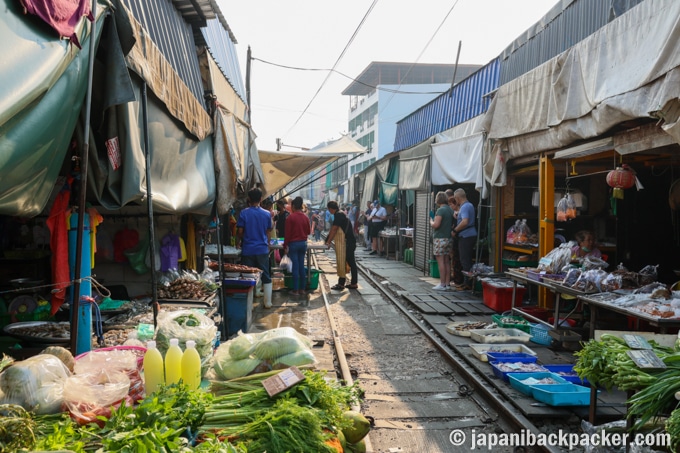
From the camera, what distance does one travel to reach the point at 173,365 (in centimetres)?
304

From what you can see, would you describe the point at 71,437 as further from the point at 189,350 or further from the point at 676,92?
the point at 676,92

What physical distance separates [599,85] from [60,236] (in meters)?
6.67

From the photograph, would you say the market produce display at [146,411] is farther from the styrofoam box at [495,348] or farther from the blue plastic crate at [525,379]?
the styrofoam box at [495,348]

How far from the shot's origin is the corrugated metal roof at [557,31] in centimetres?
727

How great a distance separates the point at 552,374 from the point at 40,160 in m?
5.25

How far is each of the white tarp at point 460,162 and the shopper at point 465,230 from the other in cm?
43

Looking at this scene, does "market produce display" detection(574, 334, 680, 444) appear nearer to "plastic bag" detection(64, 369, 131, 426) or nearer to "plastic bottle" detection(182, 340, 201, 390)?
"plastic bottle" detection(182, 340, 201, 390)

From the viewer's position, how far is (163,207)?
4801 mm

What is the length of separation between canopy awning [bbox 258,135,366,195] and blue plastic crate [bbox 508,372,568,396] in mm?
8023

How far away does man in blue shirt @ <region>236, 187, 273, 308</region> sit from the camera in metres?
9.11

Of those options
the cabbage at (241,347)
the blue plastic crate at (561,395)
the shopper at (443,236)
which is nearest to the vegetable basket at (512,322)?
the blue plastic crate at (561,395)

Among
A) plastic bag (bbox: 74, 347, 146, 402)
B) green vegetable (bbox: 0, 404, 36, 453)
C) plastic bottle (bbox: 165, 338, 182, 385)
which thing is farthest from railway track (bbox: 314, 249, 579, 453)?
green vegetable (bbox: 0, 404, 36, 453)

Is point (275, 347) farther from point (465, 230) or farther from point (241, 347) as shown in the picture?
point (465, 230)

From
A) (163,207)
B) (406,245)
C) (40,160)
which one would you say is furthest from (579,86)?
(406,245)
